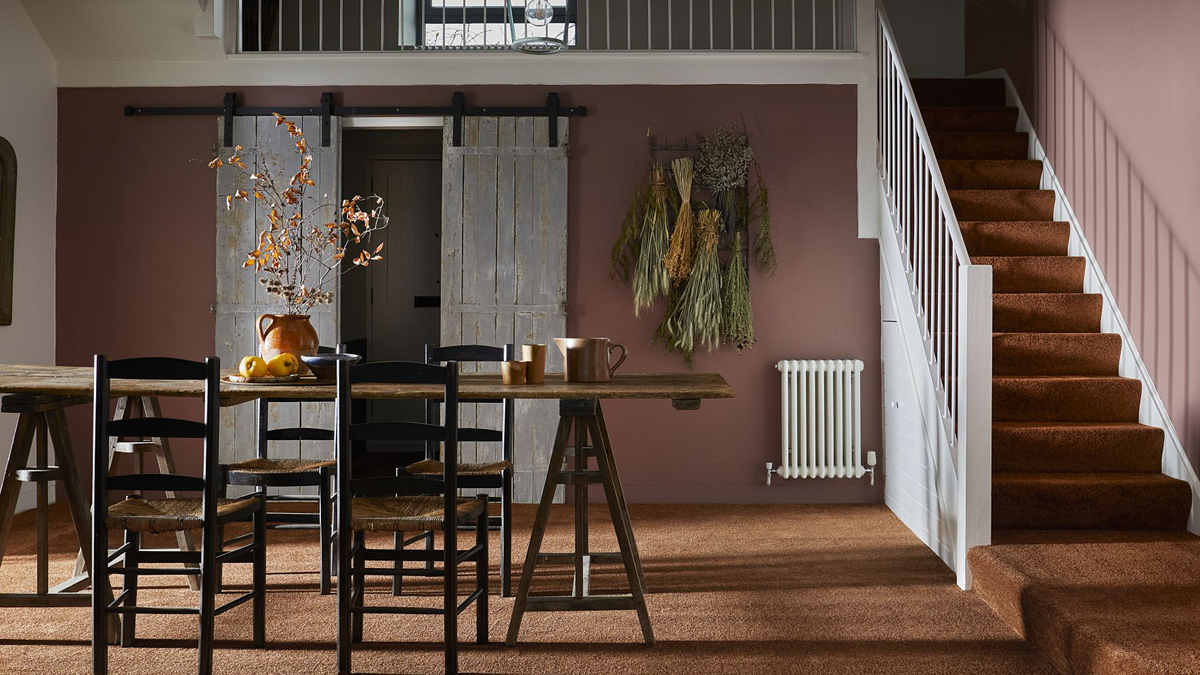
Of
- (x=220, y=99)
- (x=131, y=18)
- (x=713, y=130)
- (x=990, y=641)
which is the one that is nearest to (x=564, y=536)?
(x=990, y=641)

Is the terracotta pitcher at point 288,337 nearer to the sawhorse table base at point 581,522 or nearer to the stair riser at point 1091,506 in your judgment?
the sawhorse table base at point 581,522

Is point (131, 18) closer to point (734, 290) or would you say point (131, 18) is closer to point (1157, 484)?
point (734, 290)

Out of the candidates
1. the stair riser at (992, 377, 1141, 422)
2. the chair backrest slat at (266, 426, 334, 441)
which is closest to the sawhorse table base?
the chair backrest slat at (266, 426, 334, 441)

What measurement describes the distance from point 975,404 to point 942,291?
0.72m

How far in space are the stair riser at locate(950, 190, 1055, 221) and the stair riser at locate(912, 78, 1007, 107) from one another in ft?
3.98

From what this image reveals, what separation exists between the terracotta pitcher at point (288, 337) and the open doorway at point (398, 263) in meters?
4.21

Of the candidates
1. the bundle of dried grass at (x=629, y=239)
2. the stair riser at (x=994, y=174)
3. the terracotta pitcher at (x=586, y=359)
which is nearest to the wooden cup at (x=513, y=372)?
the terracotta pitcher at (x=586, y=359)

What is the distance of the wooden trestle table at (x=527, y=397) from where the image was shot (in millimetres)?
3146

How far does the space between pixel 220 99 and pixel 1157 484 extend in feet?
17.4

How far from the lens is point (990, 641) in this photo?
3273 millimetres

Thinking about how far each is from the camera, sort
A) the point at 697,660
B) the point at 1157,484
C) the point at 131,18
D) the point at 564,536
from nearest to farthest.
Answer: the point at 697,660
the point at 1157,484
the point at 564,536
the point at 131,18

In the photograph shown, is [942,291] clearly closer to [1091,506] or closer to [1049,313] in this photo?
[1049,313]

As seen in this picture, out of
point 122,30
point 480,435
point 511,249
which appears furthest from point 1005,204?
point 122,30

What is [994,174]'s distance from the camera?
566cm
